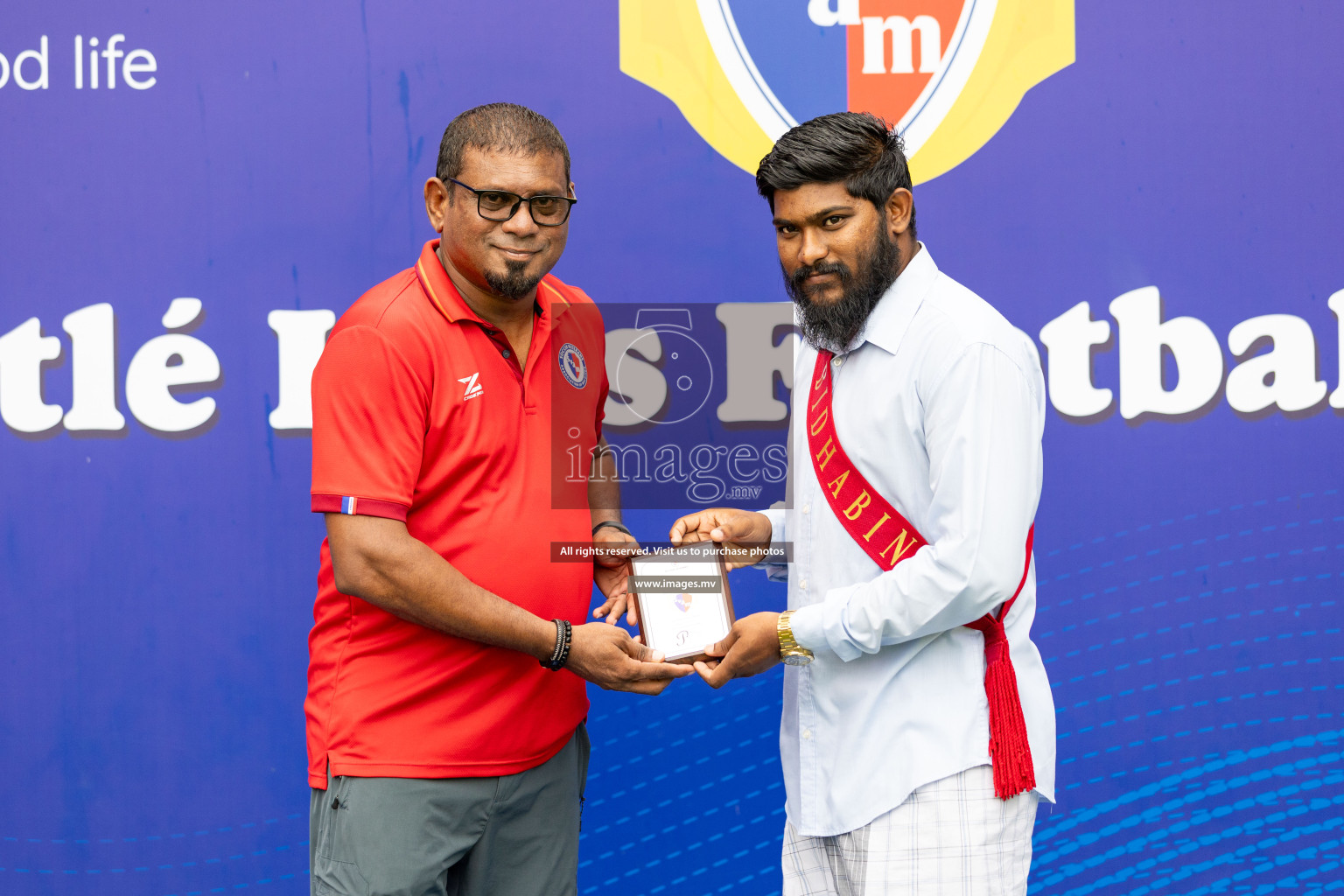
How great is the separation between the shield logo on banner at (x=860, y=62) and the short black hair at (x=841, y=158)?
40.2 inches

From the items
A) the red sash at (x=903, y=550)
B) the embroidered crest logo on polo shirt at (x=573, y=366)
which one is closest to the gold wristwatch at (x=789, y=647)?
the red sash at (x=903, y=550)

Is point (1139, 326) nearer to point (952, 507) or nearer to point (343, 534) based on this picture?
point (952, 507)

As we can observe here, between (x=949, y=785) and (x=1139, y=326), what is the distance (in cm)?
167

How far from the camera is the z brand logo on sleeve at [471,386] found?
205 centimetres

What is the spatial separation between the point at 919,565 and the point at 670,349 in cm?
136

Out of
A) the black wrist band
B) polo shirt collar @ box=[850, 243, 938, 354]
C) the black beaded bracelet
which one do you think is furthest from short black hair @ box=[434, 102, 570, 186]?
the black beaded bracelet

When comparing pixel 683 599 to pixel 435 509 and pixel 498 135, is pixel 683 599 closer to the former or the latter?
pixel 435 509

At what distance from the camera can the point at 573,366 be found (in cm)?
232

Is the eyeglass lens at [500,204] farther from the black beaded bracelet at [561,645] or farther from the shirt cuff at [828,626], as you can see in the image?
the shirt cuff at [828,626]

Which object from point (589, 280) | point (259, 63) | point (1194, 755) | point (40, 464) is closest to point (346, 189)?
point (259, 63)

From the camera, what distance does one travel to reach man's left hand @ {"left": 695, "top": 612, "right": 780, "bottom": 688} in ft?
6.45

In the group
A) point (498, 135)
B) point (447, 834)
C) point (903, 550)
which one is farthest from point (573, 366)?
point (447, 834)

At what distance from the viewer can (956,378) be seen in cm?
178

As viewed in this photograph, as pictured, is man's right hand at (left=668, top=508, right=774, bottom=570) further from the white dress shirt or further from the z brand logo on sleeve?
the z brand logo on sleeve
